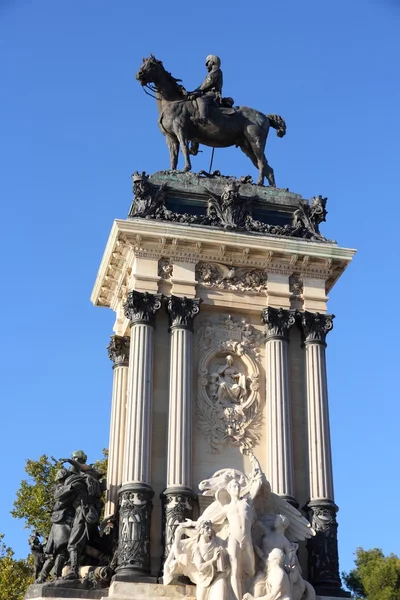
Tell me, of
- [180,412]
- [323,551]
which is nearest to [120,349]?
[180,412]

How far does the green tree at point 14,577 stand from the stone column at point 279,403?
14.3 metres

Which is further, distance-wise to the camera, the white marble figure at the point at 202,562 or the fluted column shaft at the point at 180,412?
the fluted column shaft at the point at 180,412

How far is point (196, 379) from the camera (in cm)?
2353

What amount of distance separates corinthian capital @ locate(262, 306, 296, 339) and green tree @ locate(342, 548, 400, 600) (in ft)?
90.3

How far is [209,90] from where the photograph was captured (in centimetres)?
2747

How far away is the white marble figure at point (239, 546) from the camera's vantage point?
785 inches

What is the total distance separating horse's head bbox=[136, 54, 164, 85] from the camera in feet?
87.2

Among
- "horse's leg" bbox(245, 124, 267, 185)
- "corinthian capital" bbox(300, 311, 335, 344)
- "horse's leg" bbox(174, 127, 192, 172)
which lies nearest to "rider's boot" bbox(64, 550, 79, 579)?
"corinthian capital" bbox(300, 311, 335, 344)

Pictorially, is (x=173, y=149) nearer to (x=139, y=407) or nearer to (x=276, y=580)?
(x=139, y=407)

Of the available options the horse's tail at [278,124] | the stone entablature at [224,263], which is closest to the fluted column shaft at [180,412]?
the stone entablature at [224,263]

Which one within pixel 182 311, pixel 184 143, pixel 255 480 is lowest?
pixel 255 480

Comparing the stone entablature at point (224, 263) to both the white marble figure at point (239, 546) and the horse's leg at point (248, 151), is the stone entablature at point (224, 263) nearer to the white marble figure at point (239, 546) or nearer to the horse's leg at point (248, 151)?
the horse's leg at point (248, 151)

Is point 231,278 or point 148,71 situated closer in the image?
point 231,278

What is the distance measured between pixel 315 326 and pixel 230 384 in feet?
7.99
